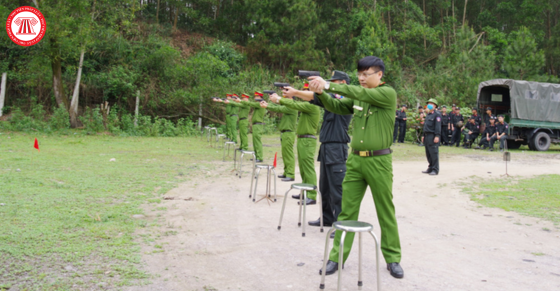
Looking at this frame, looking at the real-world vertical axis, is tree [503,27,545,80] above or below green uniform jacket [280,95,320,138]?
above

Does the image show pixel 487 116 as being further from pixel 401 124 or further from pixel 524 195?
pixel 524 195

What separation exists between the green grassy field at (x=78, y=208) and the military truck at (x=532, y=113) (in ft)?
33.2

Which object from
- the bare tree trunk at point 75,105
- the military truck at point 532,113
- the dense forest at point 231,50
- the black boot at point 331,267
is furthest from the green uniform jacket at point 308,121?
the bare tree trunk at point 75,105

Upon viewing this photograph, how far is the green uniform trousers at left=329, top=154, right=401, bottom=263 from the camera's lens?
4289mm

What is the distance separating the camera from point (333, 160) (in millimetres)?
5828

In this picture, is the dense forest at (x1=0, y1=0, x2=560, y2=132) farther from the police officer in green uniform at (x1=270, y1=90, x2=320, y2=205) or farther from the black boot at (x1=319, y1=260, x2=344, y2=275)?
the black boot at (x1=319, y1=260, x2=344, y2=275)

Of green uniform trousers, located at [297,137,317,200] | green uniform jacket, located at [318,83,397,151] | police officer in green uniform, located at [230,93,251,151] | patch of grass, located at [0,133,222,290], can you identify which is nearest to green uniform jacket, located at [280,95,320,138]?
green uniform trousers, located at [297,137,317,200]

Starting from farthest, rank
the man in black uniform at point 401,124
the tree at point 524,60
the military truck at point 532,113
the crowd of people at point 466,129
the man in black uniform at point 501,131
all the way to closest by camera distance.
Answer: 1. the tree at point 524,60
2. the man in black uniform at point 401,124
3. the crowd of people at point 466,129
4. the military truck at point 532,113
5. the man in black uniform at point 501,131

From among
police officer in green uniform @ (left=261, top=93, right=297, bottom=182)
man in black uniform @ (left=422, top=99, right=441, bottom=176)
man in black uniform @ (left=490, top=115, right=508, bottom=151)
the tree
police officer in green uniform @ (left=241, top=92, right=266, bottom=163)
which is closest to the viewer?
police officer in green uniform @ (left=261, top=93, right=297, bottom=182)

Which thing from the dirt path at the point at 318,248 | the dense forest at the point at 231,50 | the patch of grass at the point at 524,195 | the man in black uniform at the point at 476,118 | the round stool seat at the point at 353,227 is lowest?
the dirt path at the point at 318,248

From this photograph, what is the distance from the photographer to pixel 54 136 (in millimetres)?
18531

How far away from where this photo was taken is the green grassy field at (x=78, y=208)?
423cm

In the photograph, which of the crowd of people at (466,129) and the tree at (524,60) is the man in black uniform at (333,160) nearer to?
the crowd of people at (466,129)

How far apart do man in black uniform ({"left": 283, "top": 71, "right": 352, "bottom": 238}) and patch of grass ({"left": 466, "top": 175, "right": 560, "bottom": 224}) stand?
3.57 meters
